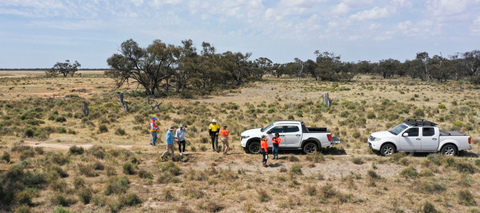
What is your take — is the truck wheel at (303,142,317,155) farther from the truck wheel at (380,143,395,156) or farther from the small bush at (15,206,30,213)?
the small bush at (15,206,30,213)

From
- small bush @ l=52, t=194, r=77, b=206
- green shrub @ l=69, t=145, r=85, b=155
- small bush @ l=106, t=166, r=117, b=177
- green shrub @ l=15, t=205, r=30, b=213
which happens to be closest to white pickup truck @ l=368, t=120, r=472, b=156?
small bush @ l=106, t=166, r=117, b=177

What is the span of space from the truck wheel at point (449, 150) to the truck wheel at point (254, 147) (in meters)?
8.90

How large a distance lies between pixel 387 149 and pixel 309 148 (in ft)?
12.6

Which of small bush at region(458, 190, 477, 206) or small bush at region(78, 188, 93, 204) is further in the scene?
small bush at region(78, 188, 93, 204)

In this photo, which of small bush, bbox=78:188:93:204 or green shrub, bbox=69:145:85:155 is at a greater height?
green shrub, bbox=69:145:85:155

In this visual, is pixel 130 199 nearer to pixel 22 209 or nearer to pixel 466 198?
pixel 22 209

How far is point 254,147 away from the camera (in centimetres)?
1481

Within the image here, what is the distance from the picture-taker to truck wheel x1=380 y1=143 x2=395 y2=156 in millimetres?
14234

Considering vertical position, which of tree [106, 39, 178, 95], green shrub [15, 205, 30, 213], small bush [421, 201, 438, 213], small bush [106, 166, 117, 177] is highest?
tree [106, 39, 178, 95]

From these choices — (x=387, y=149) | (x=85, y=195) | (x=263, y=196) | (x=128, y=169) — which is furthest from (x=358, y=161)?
(x=85, y=195)

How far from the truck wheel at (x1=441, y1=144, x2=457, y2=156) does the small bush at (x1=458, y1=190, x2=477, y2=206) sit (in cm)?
499

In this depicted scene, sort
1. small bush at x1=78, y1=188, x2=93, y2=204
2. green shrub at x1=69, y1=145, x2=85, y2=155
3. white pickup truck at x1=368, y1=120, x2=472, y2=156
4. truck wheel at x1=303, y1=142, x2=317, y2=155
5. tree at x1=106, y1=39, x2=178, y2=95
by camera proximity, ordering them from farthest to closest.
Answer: tree at x1=106, y1=39, x2=178, y2=95 → green shrub at x1=69, y1=145, x2=85, y2=155 → truck wheel at x1=303, y1=142, x2=317, y2=155 → white pickup truck at x1=368, y1=120, x2=472, y2=156 → small bush at x1=78, y1=188, x2=93, y2=204

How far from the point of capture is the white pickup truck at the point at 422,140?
13.7 meters

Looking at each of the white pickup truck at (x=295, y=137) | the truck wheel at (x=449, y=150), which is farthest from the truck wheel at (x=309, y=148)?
the truck wheel at (x=449, y=150)
